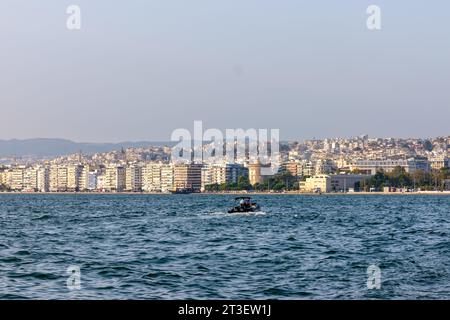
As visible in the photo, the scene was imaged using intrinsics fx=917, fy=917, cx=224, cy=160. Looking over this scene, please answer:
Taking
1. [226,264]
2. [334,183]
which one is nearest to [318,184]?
[334,183]

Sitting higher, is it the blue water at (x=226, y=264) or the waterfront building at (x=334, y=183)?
the waterfront building at (x=334, y=183)

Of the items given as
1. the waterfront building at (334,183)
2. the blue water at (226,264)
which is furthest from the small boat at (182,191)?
the blue water at (226,264)

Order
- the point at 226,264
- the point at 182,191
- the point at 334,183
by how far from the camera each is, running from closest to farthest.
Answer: the point at 226,264 < the point at 334,183 < the point at 182,191

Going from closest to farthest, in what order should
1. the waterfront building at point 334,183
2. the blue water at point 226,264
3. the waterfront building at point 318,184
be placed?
the blue water at point 226,264, the waterfront building at point 318,184, the waterfront building at point 334,183

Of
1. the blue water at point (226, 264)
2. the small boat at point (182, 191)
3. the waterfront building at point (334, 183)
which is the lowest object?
the small boat at point (182, 191)

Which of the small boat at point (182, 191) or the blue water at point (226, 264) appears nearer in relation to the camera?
the blue water at point (226, 264)

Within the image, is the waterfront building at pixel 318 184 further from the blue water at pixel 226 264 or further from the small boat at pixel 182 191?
the blue water at pixel 226 264

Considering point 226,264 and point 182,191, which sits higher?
point 226,264

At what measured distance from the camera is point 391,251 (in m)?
24.9

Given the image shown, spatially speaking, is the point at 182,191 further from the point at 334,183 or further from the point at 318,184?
the point at 334,183

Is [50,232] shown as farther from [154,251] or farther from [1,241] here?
[154,251]

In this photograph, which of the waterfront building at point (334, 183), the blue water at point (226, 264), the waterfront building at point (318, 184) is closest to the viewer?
the blue water at point (226, 264)

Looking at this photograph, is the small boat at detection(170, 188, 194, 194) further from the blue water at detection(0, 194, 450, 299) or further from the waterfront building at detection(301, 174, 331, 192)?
the blue water at detection(0, 194, 450, 299)
